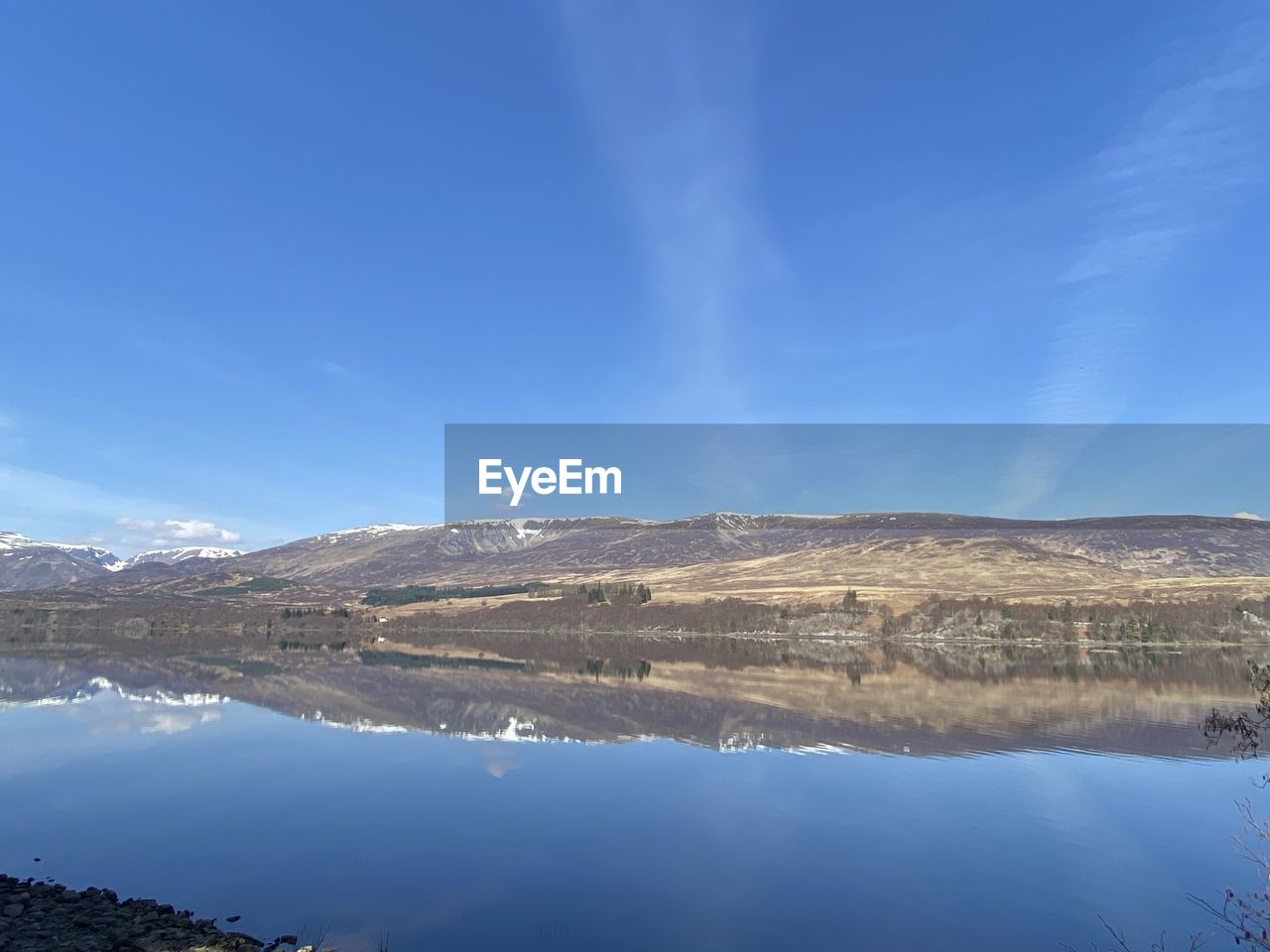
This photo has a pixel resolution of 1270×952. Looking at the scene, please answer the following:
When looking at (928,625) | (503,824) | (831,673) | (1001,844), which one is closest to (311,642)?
(831,673)

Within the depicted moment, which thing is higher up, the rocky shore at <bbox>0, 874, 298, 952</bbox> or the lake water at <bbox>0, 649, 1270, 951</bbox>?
the rocky shore at <bbox>0, 874, 298, 952</bbox>

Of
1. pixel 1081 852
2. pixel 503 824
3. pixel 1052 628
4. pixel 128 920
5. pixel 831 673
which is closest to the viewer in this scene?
pixel 128 920

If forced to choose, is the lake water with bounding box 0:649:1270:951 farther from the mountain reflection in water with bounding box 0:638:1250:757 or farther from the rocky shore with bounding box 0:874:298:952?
the rocky shore with bounding box 0:874:298:952

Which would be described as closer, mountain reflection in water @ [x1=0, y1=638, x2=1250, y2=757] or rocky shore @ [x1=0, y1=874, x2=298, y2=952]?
rocky shore @ [x1=0, y1=874, x2=298, y2=952]

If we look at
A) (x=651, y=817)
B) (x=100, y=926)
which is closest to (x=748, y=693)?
(x=651, y=817)

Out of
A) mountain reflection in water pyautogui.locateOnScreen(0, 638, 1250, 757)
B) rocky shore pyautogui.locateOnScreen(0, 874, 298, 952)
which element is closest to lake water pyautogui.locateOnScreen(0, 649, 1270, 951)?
mountain reflection in water pyautogui.locateOnScreen(0, 638, 1250, 757)

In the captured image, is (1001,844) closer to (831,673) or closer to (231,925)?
(231,925)

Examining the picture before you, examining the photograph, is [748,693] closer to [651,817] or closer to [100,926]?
[651,817]
